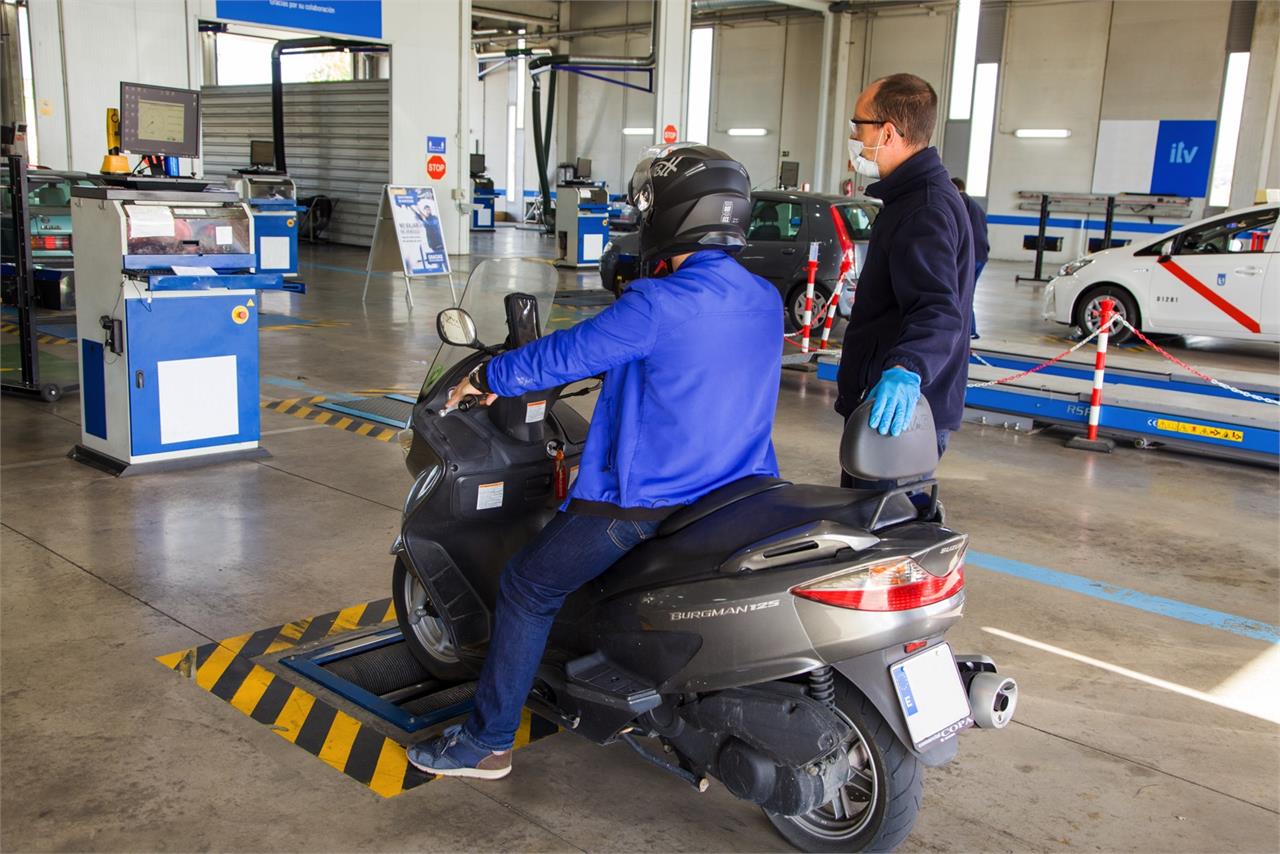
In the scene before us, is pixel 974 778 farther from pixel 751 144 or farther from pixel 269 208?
pixel 751 144

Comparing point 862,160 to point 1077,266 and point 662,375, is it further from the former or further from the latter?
point 1077,266

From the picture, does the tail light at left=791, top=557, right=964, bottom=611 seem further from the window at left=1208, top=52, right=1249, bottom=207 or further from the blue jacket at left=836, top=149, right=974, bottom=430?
the window at left=1208, top=52, right=1249, bottom=207

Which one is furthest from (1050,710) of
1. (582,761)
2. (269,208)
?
(269,208)

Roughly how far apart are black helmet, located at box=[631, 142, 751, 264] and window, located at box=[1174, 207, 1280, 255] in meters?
10.2

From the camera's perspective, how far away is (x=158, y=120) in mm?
6094

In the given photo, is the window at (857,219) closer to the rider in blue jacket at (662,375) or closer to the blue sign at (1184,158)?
the rider in blue jacket at (662,375)

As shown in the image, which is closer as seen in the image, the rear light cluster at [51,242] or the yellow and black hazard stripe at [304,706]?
the yellow and black hazard stripe at [304,706]

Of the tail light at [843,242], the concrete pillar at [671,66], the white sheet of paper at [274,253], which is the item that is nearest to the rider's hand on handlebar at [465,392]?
the tail light at [843,242]

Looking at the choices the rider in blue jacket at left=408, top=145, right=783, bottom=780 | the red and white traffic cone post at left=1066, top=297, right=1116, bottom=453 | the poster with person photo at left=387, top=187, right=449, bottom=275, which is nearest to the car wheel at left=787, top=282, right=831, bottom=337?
the poster with person photo at left=387, top=187, right=449, bottom=275

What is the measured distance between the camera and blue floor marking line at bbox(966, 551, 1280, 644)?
14.7 feet

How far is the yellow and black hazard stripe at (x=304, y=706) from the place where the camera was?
313 centimetres

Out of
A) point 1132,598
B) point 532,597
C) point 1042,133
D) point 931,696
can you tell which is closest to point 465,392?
point 532,597

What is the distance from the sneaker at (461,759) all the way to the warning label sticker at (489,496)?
0.70 meters

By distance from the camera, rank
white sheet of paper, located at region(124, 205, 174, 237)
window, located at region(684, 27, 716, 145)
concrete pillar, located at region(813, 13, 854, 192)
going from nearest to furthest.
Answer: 1. white sheet of paper, located at region(124, 205, 174, 237)
2. concrete pillar, located at region(813, 13, 854, 192)
3. window, located at region(684, 27, 716, 145)
